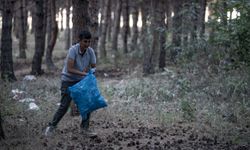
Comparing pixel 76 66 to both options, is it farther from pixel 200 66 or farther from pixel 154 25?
pixel 154 25

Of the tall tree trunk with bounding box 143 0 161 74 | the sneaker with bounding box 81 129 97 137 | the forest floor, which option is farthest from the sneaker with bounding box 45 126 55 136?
Answer: the tall tree trunk with bounding box 143 0 161 74

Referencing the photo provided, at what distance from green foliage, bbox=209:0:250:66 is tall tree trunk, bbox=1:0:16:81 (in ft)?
26.1

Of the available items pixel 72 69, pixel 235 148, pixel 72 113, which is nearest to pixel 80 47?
pixel 72 69

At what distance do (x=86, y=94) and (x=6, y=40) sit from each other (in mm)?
9125

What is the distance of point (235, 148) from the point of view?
28.2 ft

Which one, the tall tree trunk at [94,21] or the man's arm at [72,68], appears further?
the tall tree trunk at [94,21]

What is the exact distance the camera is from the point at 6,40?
16938 millimetres

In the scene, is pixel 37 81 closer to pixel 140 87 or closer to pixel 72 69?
pixel 140 87

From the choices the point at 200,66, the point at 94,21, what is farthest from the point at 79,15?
the point at 200,66

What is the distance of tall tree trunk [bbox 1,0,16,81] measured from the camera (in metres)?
16.7

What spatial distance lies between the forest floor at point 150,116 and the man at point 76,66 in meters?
0.53

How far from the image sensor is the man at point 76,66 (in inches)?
345

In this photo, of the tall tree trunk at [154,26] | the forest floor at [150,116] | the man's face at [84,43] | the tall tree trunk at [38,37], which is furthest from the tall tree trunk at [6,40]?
the man's face at [84,43]

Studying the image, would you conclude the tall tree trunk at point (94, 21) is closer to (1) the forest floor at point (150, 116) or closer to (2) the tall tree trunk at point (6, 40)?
(1) the forest floor at point (150, 116)
